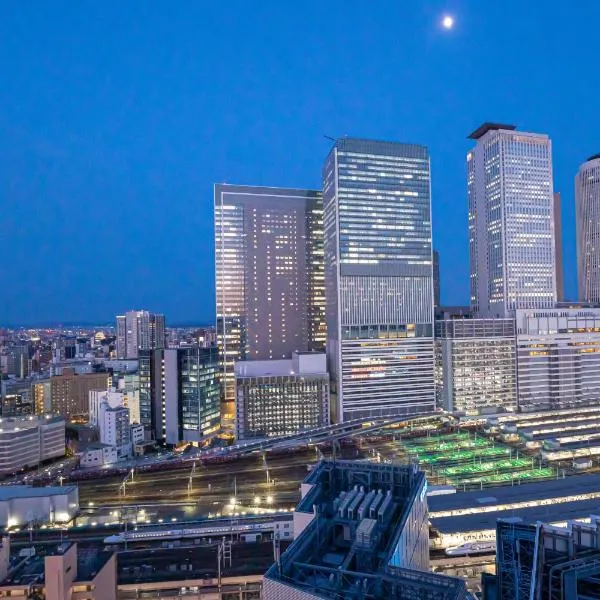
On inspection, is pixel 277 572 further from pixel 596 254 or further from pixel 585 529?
pixel 596 254

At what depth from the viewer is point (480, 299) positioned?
55.4 meters

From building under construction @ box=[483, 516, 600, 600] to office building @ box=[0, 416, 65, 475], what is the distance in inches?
1260

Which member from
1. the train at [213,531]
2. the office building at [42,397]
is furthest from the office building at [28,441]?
the train at [213,531]

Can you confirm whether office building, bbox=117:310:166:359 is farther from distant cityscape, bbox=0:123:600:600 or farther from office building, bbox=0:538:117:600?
office building, bbox=0:538:117:600

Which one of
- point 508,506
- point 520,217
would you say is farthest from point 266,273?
point 508,506

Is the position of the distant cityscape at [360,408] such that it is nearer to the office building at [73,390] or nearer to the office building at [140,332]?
the office building at [73,390]

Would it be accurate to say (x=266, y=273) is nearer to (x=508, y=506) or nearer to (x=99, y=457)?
(x=99, y=457)

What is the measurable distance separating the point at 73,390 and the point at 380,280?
105ft

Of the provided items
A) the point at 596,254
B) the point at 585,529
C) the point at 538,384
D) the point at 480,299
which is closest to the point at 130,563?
the point at 585,529

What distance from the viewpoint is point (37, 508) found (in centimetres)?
2195

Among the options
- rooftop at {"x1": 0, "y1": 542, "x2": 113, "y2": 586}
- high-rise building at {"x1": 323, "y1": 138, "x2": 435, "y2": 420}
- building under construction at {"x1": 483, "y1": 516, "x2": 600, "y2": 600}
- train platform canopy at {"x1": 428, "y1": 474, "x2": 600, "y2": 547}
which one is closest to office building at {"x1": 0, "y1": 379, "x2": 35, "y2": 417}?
high-rise building at {"x1": 323, "y1": 138, "x2": 435, "y2": 420}

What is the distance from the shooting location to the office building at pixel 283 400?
39.7 metres

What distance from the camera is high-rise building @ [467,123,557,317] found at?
50.2m

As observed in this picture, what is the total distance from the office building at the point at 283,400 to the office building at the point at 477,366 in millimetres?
10964
